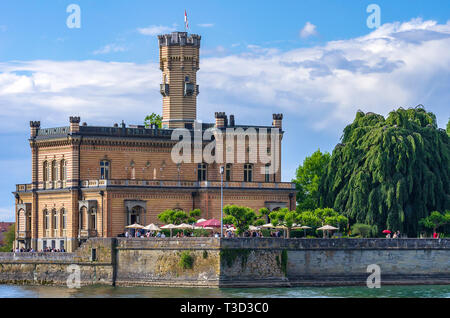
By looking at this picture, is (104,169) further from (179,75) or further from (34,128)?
(179,75)

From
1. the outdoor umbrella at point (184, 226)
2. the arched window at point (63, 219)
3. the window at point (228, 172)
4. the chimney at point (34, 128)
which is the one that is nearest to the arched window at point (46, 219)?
the arched window at point (63, 219)

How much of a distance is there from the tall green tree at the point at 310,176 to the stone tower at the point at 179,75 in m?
10.9

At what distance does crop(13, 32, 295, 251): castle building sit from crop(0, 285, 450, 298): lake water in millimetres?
12750

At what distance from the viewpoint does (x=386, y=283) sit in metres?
88.9

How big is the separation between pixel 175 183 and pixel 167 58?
12.7 meters

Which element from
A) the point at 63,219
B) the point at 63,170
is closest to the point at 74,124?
the point at 63,170

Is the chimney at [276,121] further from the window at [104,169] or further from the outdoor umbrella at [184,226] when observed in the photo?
the outdoor umbrella at [184,226]

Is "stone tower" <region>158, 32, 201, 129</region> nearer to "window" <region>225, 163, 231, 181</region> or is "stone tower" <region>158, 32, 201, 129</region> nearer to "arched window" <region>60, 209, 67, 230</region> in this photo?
"window" <region>225, 163, 231, 181</region>

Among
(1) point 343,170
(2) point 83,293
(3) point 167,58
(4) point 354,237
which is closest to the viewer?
(2) point 83,293

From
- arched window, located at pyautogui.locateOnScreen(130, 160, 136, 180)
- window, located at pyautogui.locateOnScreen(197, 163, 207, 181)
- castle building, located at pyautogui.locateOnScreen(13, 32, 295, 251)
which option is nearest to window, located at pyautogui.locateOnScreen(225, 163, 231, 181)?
castle building, located at pyautogui.locateOnScreen(13, 32, 295, 251)

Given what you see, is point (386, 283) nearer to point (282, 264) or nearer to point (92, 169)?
point (282, 264)

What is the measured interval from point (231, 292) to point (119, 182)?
67.0 ft

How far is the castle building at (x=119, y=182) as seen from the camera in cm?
10019

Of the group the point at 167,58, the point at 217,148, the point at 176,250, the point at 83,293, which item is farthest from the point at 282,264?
the point at 167,58
